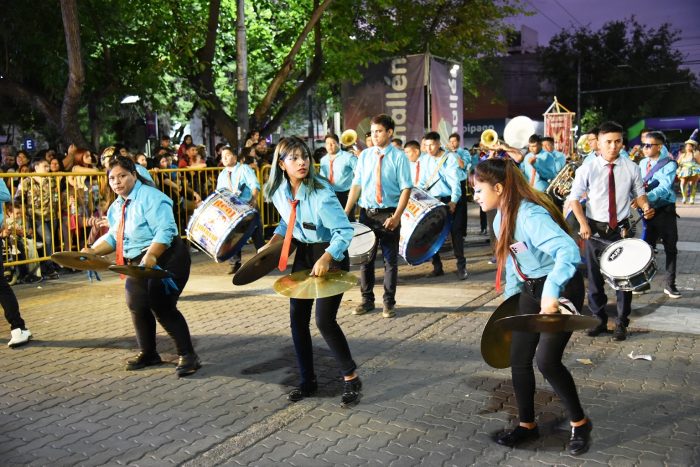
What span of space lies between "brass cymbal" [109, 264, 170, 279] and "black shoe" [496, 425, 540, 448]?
2.51 metres

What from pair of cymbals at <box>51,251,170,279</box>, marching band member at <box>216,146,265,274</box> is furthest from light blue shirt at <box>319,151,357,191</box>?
pair of cymbals at <box>51,251,170,279</box>

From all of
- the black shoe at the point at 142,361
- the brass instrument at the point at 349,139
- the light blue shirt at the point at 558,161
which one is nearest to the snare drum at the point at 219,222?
the black shoe at the point at 142,361

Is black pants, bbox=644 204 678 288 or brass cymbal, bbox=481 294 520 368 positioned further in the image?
black pants, bbox=644 204 678 288

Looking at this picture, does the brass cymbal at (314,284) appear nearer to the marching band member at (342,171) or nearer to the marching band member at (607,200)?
the marching band member at (607,200)

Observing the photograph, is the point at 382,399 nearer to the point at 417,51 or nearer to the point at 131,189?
the point at 131,189

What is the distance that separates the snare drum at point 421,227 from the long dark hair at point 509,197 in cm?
383

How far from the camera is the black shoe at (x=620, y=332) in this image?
20.6ft

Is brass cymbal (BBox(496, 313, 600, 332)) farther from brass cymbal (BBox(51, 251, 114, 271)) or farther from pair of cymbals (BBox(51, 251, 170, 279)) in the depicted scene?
brass cymbal (BBox(51, 251, 114, 271))

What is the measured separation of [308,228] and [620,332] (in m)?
3.23

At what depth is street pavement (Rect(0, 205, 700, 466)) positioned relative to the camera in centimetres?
404

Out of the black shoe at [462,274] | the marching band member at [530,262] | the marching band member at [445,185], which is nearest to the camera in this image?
the marching band member at [530,262]

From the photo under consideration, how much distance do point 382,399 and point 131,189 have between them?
247 centimetres

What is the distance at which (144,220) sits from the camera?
5.45m

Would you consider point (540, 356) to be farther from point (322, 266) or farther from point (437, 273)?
point (437, 273)
